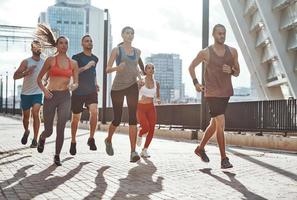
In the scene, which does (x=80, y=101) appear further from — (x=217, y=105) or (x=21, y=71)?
(x=217, y=105)

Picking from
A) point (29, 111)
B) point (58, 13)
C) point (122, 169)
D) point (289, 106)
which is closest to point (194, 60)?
point (122, 169)

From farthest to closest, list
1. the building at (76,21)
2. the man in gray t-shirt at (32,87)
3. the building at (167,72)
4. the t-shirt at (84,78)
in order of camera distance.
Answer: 1. the building at (167,72)
2. the building at (76,21)
3. the man in gray t-shirt at (32,87)
4. the t-shirt at (84,78)

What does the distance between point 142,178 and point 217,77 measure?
182 cm

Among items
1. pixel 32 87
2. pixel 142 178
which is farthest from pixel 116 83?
pixel 32 87

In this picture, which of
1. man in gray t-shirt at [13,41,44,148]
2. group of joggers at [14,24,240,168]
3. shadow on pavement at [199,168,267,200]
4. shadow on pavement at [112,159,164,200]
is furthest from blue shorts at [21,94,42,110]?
shadow on pavement at [199,168,267,200]

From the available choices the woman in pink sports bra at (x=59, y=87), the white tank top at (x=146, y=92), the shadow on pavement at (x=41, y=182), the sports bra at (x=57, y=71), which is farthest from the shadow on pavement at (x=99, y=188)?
the white tank top at (x=146, y=92)

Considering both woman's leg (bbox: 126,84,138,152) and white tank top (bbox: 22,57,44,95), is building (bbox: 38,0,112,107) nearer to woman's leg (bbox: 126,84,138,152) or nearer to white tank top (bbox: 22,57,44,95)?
white tank top (bbox: 22,57,44,95)

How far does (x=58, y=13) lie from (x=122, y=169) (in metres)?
133

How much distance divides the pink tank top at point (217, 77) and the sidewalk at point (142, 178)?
99 centimetres

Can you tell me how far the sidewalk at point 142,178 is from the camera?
443cm

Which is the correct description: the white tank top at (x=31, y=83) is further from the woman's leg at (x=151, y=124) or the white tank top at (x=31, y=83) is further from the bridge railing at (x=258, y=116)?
the bridge railing at (x=258, y=116)

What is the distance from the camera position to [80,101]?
24.0ft

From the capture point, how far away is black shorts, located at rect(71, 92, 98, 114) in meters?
7.30

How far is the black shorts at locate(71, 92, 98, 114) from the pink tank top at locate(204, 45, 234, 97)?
6.04 ft
